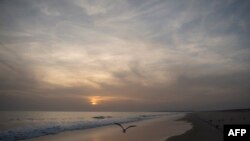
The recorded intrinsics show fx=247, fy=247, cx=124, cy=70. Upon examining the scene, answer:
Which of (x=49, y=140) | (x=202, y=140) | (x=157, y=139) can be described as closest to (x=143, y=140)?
(x=157, y=139)

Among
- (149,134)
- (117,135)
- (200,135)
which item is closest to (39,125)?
(117,135)

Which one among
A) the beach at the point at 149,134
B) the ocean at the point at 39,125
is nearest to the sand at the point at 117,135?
the beach at the point at 149,134

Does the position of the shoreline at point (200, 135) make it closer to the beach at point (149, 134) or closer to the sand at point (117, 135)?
the beach at point (149, 134)

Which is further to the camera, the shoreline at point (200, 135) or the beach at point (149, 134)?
the beach at point (149, 134)

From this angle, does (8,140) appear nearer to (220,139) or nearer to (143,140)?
(143,140)

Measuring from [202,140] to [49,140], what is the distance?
16693 millimetres

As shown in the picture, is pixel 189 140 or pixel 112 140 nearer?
pixel 189 140

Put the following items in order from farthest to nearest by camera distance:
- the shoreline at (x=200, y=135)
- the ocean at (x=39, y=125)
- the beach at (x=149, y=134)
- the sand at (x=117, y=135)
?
the ocean at (x=39, y=125) → the sand at (x=117, y=135) → the beach at (x=149, y=134) → the shoreline at (x=200, y=135)

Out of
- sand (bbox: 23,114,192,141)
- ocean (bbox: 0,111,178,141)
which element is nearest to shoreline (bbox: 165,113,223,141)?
sand (bbox: 23,114,192,141)

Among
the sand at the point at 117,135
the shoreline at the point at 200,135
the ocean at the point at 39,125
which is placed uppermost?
the shoreline at the point at 200,135

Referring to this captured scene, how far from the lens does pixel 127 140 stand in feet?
85.8

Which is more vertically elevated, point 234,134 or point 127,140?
point 234,134

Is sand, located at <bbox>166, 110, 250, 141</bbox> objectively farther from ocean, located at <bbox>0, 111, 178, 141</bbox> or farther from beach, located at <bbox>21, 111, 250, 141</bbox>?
ocean, located at <bbox>0, 111, 178, 141</bbox>

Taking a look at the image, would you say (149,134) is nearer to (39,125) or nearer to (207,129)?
(207,129)
